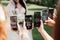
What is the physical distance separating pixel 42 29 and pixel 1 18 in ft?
1.23

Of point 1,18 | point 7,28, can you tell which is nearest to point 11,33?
point 7,28

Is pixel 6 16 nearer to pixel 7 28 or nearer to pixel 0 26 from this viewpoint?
pixel 7 28

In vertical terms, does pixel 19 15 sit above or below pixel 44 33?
above

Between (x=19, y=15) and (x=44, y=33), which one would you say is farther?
(x=44, y=33)

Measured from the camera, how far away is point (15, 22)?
5.24 feet

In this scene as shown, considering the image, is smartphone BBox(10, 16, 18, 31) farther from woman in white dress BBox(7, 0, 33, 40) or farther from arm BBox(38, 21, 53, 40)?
arm BBox(38, 21, 53, 40)

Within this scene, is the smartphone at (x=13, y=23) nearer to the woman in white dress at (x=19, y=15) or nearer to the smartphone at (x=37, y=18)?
the woman in white dress at (x=19, y=15)

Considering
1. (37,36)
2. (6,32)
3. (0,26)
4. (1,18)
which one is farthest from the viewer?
(37,36)

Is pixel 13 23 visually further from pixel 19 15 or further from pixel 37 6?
pixel 37 6

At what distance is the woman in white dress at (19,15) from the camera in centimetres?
156

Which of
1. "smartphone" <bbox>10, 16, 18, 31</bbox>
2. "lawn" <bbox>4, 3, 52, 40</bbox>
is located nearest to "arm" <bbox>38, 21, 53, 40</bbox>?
"lawn" <bbox>4, 3, 52, 40</bbox>

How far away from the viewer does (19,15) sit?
1.60 meters

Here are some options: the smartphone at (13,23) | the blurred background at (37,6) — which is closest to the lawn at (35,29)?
the blurred background at (37,6)

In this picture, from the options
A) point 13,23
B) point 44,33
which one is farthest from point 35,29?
point 13,23
